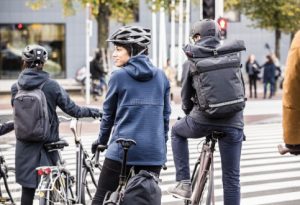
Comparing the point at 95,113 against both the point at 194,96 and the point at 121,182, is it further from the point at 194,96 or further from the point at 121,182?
the point at 121,182

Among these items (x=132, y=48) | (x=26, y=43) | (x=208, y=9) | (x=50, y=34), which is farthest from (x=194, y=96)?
(x=50, y=34)

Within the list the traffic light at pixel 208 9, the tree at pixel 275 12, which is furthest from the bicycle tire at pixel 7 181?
the tree at pixel 275 12

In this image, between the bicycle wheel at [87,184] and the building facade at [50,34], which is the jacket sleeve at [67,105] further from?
the building facade at [50,34]

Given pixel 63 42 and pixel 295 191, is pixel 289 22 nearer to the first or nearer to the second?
pixel 63 42

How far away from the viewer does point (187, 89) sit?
19.6 feet

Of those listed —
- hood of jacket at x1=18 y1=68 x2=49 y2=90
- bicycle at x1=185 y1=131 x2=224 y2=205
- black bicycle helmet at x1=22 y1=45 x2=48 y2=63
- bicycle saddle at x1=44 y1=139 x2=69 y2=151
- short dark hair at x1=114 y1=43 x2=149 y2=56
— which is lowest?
bicycle at x1=185 y1=131 x2=224 y2=205

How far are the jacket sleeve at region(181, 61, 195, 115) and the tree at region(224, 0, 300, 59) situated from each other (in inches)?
1140

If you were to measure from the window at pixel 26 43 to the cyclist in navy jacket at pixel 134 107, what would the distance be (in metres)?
40.0

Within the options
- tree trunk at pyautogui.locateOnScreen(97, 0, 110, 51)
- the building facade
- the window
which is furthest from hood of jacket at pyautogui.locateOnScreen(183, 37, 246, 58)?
the window

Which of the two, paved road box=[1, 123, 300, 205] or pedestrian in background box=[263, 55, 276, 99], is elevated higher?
paved road box=[1, 123, 300, 205]

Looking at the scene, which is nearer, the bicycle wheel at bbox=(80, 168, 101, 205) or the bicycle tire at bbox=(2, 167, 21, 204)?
the bicycle wheel at bbox=(80, 168, 101, 205)

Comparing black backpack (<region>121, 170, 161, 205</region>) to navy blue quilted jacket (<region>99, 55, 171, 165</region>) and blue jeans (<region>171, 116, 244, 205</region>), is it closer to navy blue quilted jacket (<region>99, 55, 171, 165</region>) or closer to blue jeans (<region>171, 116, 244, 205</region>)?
navy blue quilted jacket (<region>99, 55, 171, 165</region>)

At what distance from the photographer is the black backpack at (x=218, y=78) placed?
5.65 meters

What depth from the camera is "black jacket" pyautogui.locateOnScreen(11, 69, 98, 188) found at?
6.07 m
